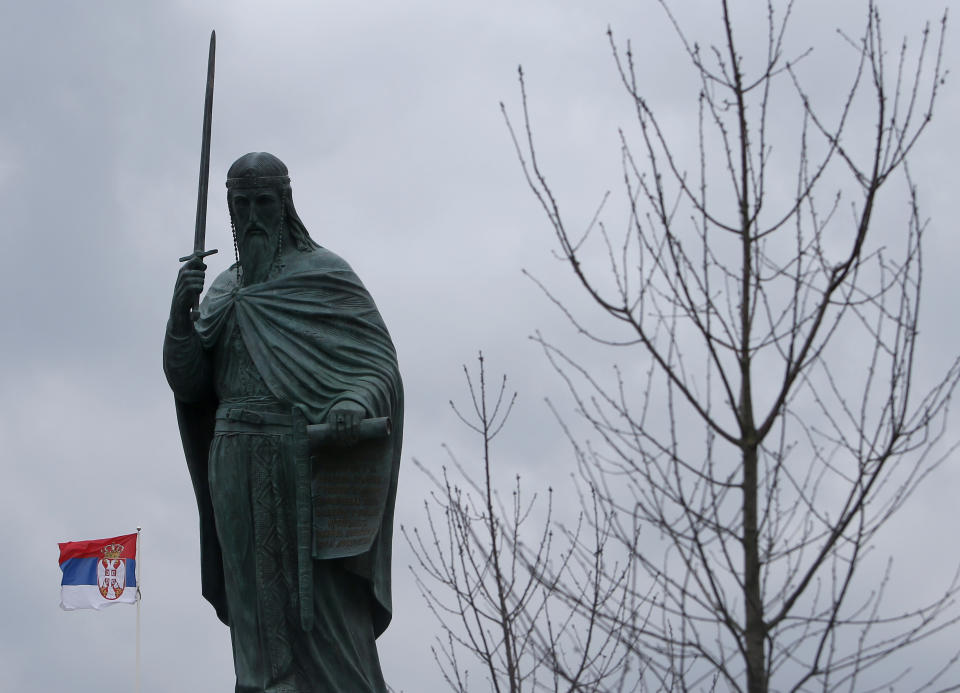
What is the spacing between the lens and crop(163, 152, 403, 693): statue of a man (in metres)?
8.23

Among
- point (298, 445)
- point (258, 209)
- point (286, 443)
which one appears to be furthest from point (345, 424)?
point (258, 209)

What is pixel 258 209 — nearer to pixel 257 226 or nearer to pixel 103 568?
pixel 257 226

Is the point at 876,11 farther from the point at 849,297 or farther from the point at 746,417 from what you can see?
the point at 746,417

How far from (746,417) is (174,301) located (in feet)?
10.8

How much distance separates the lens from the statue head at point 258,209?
28.4ft

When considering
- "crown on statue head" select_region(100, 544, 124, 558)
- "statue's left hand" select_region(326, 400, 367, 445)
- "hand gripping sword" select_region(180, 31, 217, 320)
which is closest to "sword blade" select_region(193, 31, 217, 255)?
"hand gripping sword" select_region(180, 31, 217, 320)

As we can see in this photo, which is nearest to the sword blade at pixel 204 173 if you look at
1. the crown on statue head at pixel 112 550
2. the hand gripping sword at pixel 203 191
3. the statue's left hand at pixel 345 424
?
the hand gripping sword at pixel 203 191

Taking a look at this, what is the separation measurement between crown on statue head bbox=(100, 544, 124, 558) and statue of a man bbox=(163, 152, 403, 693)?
948cm

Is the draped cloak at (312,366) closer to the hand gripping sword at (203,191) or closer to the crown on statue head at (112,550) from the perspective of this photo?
the hand gripping sword at (203,191)

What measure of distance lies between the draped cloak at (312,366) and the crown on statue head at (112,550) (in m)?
9.48

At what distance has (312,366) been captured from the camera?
8477mm

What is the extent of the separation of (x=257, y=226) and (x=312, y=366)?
0.83 m

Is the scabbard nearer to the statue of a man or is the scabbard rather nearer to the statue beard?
the statue of a man

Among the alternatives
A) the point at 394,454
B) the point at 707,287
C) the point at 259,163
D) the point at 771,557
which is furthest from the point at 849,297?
the point at 259,163
